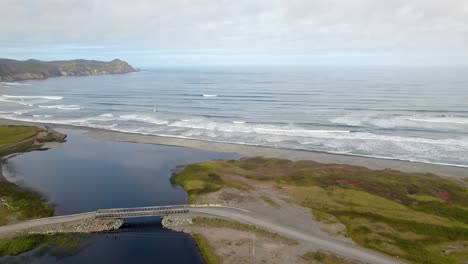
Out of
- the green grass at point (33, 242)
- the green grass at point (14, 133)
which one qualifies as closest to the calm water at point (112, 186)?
the green grass at point (33, 242)

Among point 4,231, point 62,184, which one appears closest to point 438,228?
point 4,231

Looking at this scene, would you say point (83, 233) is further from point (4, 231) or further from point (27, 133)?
point (27, 133)

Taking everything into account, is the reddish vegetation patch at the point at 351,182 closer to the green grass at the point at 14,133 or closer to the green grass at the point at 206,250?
the green grass at the point at 206,250

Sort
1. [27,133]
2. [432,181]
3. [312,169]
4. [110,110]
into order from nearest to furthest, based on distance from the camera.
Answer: [432,181] → [312,169] → [27,133] → [110,110]

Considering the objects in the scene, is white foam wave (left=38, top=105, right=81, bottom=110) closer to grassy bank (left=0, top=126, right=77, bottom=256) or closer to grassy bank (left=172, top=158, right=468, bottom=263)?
grassy bank (left=0, top=126, right=77, bottom=256)

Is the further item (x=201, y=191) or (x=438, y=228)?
(x=201, y=191)

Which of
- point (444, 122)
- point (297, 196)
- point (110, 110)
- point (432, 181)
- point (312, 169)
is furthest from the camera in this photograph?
point (110, 110)

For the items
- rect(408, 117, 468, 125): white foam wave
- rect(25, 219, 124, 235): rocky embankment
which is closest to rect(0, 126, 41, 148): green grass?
rect(25, 219, 124, 235): rocky embankment
